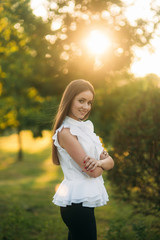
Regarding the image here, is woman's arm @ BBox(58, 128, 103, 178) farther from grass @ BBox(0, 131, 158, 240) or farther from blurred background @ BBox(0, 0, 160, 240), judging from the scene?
blurred background @ BBox(0, 0, 160, 240)

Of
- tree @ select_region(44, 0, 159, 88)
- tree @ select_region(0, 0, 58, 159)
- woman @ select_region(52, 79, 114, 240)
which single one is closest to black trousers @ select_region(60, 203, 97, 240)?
woman @ select_region(52, 79, 114, 240)

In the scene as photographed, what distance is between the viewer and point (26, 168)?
19719mm

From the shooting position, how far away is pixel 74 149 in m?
2.19

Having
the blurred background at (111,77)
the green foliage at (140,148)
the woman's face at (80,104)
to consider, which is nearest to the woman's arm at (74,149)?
the woman's face at (80,104)

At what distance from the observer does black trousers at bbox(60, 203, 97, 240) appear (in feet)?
7.38

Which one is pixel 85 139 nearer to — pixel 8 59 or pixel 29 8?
pixel 29 8

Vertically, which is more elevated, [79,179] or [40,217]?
[79,179]

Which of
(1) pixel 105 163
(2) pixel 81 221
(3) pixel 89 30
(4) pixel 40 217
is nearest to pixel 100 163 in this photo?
(1) pixel 105 163

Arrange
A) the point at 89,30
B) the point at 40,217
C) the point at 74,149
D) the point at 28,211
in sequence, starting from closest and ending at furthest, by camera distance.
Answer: the point at 74,149 < the point at 89,30 < the point at 40,217 < the point at 28,211

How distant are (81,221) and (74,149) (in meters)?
0.59

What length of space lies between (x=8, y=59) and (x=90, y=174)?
22.8ft

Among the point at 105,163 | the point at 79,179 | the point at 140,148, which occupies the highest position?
the point at 105,163

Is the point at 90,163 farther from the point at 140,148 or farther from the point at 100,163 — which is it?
the point at 140,148

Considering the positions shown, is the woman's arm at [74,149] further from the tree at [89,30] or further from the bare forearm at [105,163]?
the tree at [89,30]
